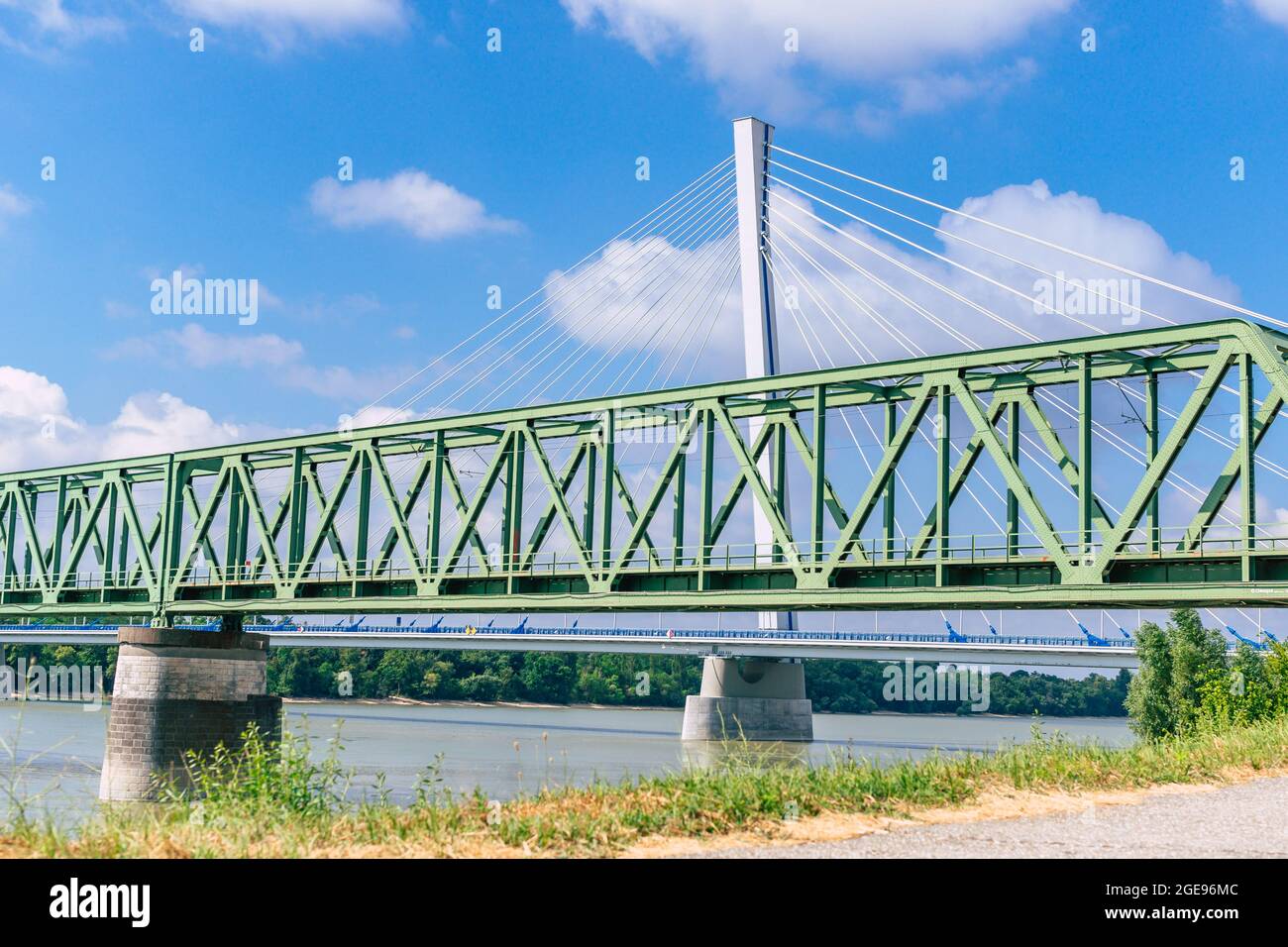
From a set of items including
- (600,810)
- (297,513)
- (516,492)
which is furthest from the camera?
(297,513)

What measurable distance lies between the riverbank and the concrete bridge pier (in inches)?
2178

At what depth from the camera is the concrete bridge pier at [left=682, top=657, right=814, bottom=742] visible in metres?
74.4

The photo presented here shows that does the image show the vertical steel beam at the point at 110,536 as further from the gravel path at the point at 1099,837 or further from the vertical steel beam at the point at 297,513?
the gravel path at the point at 1099,837

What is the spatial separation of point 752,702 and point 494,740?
14420 millimetres

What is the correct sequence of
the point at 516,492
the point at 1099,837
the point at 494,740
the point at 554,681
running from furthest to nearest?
the point at 554,681 → the point at 494,740 → the point at 516,492 → the point at 1099,837

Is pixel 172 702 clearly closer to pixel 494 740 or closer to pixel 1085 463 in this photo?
pixel 1085 463

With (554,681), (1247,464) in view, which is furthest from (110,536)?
(554,681)

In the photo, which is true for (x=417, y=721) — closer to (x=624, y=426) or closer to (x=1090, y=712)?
(x=624, y=426)

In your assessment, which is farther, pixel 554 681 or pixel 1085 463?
pixel 554 681

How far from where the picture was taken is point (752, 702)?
75.3 meters

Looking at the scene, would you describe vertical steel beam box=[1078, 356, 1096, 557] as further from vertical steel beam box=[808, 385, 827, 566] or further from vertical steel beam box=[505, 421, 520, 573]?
vertical steel beam box=[505, 421, 520, 573]

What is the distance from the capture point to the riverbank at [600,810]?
12.2 m

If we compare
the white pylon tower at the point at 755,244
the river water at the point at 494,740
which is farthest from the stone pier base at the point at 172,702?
the white pylon tower at the point at 755,244
